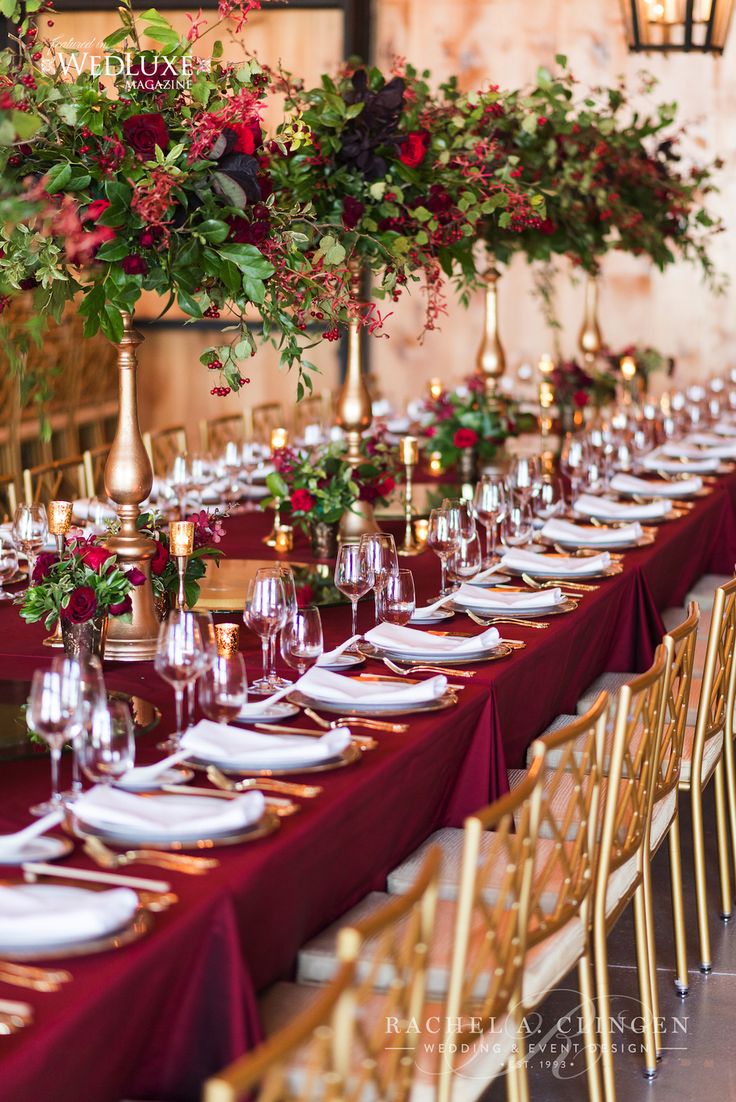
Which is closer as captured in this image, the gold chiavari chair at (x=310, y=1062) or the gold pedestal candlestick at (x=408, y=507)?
the gold chiavari chair at (x=310, y=1062)

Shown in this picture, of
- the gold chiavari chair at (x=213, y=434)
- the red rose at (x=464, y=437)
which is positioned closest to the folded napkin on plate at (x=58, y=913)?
the red rose at (x=464, y=437)

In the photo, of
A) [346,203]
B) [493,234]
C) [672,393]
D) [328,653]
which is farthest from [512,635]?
[672,393]

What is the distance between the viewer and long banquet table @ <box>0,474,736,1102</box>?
1.57 metres

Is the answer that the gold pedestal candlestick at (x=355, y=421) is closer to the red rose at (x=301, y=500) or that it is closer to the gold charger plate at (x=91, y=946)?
the red rose at (x=301, y=500)

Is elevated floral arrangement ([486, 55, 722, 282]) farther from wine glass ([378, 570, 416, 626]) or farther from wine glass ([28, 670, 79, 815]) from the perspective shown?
wine glass ([28, 670, 79, 815])

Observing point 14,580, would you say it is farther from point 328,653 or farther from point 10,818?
point 10,818

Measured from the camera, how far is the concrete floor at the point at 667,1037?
2.88 meters

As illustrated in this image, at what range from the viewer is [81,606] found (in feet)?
8.48

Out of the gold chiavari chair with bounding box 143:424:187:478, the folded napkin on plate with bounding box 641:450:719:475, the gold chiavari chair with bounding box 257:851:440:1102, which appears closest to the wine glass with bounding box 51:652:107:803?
the gold chiavari chair with bounding box 257:851:440:1102

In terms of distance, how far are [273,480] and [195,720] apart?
138 cm

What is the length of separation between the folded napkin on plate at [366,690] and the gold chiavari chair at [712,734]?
0.76 meters

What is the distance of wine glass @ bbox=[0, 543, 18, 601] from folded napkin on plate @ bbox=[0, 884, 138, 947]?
1711 mm

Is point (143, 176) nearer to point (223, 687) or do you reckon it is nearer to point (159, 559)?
point (159, 559)

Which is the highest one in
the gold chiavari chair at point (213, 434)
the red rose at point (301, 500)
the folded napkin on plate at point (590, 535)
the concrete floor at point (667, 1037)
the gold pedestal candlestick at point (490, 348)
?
the gold pedestal candlestick at point (490, 348)
